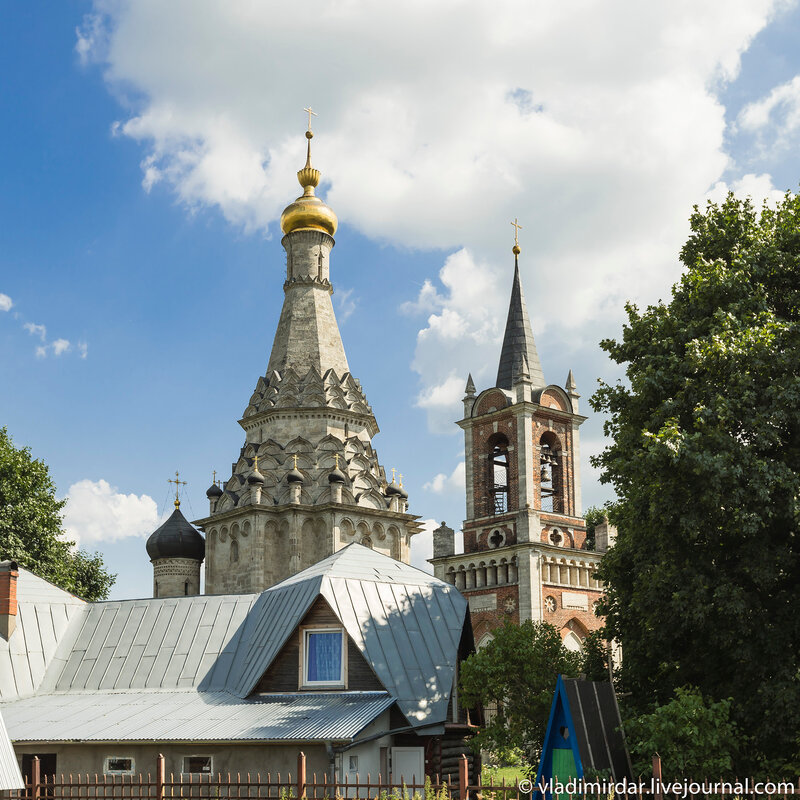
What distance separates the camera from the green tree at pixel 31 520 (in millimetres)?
38103

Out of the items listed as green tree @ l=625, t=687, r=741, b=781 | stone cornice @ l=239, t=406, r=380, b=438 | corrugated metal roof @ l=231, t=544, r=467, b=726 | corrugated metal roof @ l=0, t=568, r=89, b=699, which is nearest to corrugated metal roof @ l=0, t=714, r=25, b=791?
green tree @ l=625, t=687, r=741, b=781

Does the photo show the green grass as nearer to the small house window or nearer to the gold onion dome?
the small house window

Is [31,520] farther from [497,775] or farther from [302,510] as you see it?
[497,775]

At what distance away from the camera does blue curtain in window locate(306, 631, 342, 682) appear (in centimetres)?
2255

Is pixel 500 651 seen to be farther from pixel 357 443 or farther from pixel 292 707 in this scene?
pixel 357 443

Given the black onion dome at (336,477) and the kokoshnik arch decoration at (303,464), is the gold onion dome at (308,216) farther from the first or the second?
the black onion dome at (336,477)

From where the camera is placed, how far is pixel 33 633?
84.5ft

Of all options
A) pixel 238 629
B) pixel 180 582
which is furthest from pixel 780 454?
pixel 180 582

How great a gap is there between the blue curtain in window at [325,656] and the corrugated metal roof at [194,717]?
46 centimetres

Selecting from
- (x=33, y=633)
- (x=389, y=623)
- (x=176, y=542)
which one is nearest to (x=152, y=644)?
(x=33, y=633)

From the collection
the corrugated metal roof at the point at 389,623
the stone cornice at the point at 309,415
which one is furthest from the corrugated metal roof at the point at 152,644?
the stone cornice at the point at 309,415

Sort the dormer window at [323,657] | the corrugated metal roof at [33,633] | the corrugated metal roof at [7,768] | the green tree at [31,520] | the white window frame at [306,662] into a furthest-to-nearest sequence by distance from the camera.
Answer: the green tree at [31,520], the corrugated metal roof at [33,633], the dormer window at [323,657], the white window frame at [306,662], the corrugated metal roof at [7,768]

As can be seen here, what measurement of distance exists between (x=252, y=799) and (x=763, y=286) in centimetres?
1294

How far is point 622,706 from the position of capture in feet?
63.1
